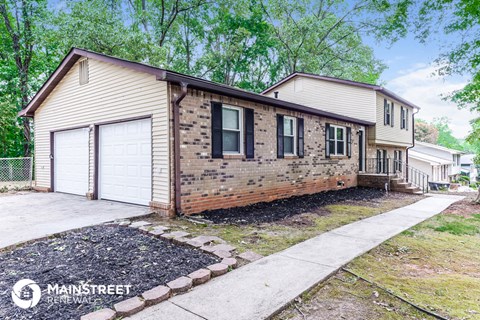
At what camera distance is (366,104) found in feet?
48.4

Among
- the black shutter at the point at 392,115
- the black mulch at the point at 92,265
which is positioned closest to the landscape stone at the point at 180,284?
the black mulch at the point at 92,265

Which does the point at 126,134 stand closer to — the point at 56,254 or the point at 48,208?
the point at 48,208

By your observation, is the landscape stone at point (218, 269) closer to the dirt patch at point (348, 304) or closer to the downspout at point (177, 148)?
the dirt patch at point (348, 304)

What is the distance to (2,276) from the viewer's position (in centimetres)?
344

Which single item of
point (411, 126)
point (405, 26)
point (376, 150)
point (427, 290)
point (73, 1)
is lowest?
point (427, 290)

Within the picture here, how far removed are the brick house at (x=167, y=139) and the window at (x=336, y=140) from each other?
1.60ft

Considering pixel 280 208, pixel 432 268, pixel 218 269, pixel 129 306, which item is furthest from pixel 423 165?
pixel 129 306

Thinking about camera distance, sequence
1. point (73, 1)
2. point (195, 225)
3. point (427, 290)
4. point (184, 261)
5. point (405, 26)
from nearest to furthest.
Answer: point (427, 290), point (184, 261), point (195, 225), point (405, 26), point (73, 1)

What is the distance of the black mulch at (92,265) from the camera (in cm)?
281

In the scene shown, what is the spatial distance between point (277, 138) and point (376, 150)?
9.08 metres

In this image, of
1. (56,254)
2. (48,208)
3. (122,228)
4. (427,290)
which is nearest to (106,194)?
(48,208)
